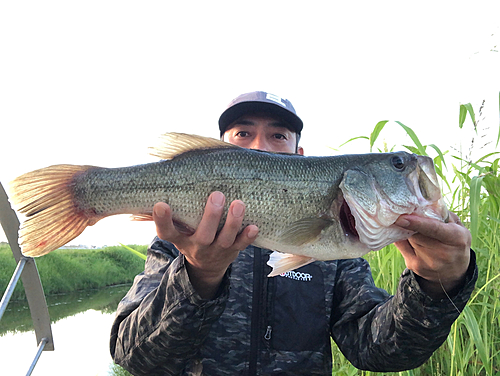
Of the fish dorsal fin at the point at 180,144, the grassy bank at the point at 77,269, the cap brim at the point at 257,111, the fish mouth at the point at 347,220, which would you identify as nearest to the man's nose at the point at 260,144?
the cap brim at the point at 257,111

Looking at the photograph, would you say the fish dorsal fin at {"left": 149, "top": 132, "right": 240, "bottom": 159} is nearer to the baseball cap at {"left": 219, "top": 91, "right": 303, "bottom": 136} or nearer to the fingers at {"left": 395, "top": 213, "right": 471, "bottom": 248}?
the fingers at {"left": 395, "top": 213, "right": 471, "bottom": 248}

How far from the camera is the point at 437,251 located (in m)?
1.46

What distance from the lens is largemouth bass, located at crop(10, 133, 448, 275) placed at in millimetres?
1540

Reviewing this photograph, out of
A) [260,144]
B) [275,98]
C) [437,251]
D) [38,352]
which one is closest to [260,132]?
[260,144]

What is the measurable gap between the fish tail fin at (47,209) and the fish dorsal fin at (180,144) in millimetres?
379

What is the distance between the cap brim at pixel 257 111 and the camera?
256 cm

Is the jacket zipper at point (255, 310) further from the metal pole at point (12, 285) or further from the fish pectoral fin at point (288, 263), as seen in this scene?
the metal pole at point (12, 285)

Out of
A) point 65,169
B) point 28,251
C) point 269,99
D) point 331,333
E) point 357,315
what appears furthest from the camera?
point 269,99

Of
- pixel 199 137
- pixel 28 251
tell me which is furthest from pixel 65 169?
pixel 199 137

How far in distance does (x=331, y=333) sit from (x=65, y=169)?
196 centimetres

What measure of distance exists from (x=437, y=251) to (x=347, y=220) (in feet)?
1.32

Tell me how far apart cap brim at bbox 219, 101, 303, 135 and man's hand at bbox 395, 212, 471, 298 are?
135 cm

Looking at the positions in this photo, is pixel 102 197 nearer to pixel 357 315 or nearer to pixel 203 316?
pixel 203 316

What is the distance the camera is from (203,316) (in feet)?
5.35
